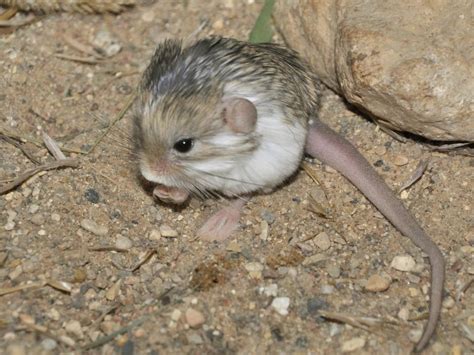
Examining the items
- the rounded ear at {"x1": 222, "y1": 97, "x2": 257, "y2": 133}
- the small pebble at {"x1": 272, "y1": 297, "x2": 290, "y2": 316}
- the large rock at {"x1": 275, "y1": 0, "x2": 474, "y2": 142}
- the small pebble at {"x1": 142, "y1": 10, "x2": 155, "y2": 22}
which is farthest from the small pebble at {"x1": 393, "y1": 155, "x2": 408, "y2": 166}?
the small pebble at {"x1": 142, "y1": 10, "x2": 155, "y2": 22}

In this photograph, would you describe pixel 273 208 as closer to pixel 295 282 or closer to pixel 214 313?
pixel 295 282

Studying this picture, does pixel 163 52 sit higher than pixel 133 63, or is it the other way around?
pixel 163 52

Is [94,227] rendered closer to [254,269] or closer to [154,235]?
[154,235]

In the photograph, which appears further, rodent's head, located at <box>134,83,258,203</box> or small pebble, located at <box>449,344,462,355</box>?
rodent's head, located at <box>134,83,258,203</box>

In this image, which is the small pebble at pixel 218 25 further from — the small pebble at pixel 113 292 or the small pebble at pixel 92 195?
the small pebble at pixel 113 292

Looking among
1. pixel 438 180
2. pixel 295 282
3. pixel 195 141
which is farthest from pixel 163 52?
pixel 438 180

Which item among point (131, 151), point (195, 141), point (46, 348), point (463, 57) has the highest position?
point (463, 57)

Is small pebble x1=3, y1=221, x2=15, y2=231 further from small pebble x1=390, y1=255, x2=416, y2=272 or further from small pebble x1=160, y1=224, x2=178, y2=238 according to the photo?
small pebble x1=390, y1=255, x2=416, y2=272
